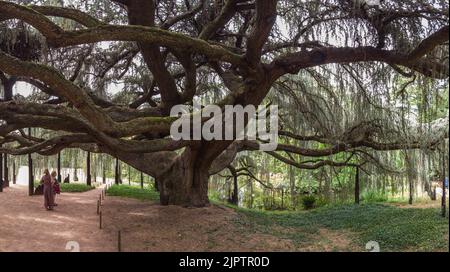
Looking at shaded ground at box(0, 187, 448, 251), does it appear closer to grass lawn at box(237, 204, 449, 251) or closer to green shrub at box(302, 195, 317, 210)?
grass lawn at box(237, 204, 449, 251)

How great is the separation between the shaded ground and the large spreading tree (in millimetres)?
1659

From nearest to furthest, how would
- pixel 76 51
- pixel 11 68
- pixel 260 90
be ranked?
pixel 11 68 → pixel 260 90 → pixel 76 51

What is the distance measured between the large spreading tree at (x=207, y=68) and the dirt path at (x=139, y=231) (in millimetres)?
1550

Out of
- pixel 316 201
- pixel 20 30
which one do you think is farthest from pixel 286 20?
pixel 316 201

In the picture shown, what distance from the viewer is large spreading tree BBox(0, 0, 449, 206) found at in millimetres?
6758

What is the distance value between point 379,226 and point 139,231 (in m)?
5.60

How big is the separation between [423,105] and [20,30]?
8615mm

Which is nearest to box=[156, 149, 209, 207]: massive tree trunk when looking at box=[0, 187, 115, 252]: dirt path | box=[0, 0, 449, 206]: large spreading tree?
box=[0, 0, 449, 206]: large spreading tree

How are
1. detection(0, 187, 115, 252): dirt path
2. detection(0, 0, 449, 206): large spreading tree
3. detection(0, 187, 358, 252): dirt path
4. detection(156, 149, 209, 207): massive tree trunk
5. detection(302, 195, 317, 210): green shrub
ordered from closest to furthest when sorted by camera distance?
detection(0, 0, 449, 206): large spreading tree
detection(0, 187, 115, 252): dirt path
detection(0, 187, 358, 252): dirt path
detection(156, 149, 209, 207): massive tree trunk
detection(302, 195, 317, 210): green shrub

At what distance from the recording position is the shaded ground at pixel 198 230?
8656 mm

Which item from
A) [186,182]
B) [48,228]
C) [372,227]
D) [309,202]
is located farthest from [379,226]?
[309,202]

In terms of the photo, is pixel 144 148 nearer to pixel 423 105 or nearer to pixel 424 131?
pixel 423 105

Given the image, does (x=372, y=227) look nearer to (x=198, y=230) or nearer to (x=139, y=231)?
(x=198, y=230)

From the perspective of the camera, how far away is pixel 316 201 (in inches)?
881
